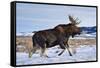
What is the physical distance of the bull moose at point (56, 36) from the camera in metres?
2.41

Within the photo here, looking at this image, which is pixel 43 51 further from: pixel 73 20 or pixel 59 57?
pixel 73 20

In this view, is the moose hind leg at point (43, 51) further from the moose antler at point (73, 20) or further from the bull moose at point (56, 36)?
the moose antler at point (73, 20)

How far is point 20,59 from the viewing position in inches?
91.1

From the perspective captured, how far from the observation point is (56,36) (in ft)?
8.19

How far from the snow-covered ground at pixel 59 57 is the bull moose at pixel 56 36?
1.6 inches

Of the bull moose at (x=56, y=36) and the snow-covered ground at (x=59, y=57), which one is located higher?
the bull moose at (x=56, y=36)

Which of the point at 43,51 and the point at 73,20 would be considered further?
the point at 73,20

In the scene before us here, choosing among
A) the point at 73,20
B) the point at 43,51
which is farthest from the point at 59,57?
the point at 73,20

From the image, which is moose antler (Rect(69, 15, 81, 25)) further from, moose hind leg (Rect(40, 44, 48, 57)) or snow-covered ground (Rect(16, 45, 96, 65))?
moose hind leg (Rect(40, 44, 48, 57))

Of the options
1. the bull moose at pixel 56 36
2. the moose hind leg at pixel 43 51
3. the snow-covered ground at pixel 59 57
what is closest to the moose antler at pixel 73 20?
the bull moose at pixel 56 36

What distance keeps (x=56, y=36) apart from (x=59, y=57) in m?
0.21

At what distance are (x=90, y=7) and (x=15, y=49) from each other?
3.01 feet
